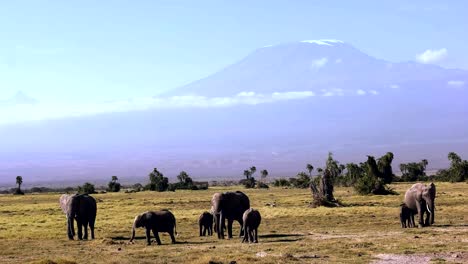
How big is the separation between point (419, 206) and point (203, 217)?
1202 centimetres

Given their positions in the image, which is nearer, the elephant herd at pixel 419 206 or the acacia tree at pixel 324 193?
the elephant herd at pixel 419 206

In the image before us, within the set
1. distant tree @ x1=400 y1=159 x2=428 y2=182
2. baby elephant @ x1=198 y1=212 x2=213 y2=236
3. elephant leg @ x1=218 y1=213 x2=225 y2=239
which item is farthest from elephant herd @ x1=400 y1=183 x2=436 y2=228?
distant tree @ x1=400 y1=159 x2=428 y2=182

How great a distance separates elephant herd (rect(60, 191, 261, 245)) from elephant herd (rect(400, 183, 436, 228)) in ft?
28.9

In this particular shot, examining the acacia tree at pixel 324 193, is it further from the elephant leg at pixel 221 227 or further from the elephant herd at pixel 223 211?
the elephant leg at pixel 221 227

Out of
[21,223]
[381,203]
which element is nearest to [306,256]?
[21,223]

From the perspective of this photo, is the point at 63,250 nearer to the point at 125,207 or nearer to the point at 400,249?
the point at 400,249

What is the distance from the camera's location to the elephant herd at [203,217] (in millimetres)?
32656

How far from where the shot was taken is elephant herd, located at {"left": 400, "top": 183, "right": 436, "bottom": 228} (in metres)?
37.6

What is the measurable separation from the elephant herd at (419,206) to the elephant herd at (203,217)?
28.9 feet

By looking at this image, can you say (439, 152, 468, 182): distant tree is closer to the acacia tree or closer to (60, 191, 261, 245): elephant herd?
the acacia tree

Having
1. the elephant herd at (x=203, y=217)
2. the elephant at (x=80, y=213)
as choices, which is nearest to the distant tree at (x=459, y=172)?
the elephant herd at (x=203, y=217)

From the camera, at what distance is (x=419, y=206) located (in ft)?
125

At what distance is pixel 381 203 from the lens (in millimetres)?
57281

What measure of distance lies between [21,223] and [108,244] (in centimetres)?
1785
